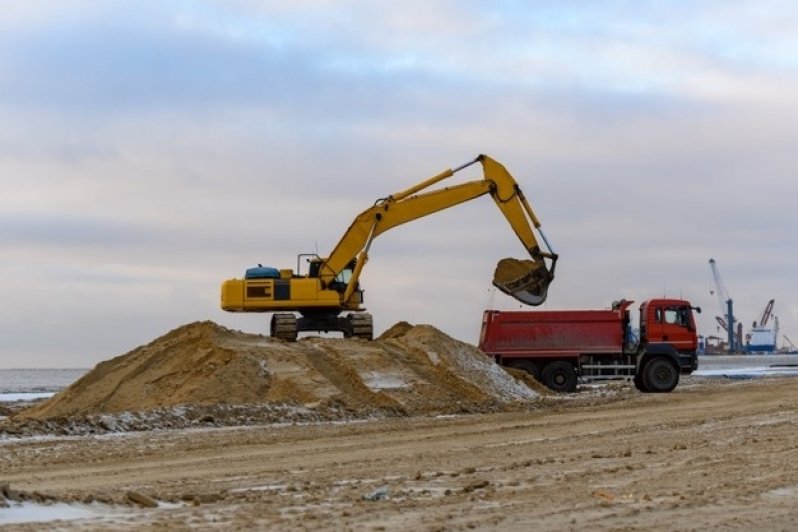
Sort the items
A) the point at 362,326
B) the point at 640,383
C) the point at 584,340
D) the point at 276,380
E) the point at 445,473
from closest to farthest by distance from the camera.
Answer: the point at 445,473
the point at 276,380
the point at 362,326
the point at 640,383
the point at 584,340

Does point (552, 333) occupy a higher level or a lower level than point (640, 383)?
higher

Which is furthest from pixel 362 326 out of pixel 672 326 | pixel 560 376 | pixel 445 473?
pixel 445 473

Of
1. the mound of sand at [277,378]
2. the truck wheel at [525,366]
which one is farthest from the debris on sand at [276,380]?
the truck wheel at [525,366]

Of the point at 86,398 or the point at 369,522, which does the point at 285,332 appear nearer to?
the point at 86,398

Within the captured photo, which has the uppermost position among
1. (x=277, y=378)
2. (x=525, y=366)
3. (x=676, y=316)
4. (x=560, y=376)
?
(x=676, y=316)

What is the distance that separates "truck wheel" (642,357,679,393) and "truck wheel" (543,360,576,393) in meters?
2.54

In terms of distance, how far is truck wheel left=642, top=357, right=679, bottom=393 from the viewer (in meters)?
40.1

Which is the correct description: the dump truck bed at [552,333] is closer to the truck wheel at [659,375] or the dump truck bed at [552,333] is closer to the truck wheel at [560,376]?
the truck wheel at [560,376]

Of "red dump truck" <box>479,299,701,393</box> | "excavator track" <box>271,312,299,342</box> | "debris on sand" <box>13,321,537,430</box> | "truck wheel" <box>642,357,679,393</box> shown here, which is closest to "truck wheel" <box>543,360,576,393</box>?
"red dump truck" <box>479,299,701,393</box>

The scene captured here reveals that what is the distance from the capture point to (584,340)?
137 ft

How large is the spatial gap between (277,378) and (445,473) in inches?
606

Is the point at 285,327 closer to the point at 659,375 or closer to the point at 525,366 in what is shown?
the point at 525,366

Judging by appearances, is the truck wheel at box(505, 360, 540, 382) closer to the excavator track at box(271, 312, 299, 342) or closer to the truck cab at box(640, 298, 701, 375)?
the truck cab at box(640, 298, 701, 375)

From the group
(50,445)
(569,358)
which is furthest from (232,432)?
(569,358)
